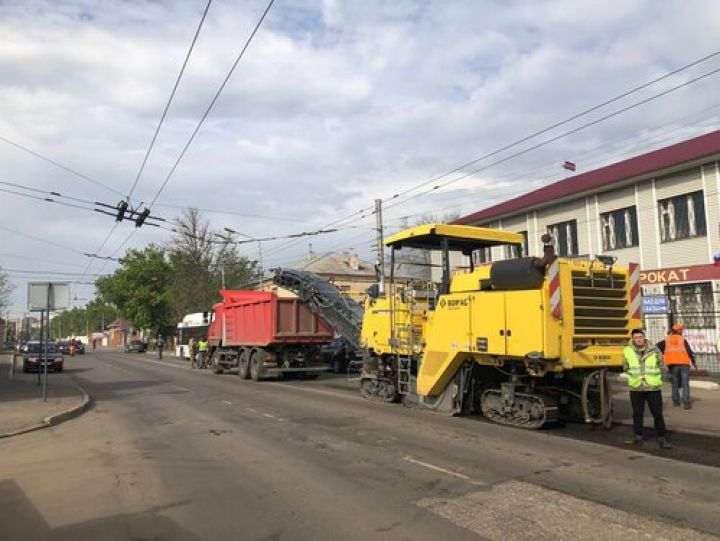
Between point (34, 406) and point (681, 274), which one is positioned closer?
point (34, 406)

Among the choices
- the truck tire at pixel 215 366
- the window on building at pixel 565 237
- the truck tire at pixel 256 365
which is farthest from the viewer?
the window on building at pixel 565 237

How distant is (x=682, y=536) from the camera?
16.7 ft

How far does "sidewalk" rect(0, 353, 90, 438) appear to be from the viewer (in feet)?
38.9

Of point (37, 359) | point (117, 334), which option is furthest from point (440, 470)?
point (117, 334)

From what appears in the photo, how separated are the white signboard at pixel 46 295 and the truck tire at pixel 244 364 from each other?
25.9 ft

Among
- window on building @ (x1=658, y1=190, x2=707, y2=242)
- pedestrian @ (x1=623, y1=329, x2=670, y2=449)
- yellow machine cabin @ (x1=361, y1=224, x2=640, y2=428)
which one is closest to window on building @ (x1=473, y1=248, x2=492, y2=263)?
yellow machine cabin @ (x1=361, y1=224, x2=640, y2=428)

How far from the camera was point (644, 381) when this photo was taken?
353 inches

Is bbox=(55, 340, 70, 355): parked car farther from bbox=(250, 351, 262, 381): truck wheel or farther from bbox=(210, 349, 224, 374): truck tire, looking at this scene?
bbox=(250, 351, 262, 381): truck wheel

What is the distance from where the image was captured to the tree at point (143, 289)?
76.5 m

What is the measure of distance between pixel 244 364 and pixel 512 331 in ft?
48.4

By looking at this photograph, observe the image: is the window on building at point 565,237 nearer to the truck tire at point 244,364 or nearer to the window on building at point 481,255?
the truck tire at point 244,364

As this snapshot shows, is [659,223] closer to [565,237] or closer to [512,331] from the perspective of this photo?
[565,237]

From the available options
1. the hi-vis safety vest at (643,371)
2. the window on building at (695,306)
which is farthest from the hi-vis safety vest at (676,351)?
the window on building at (695,306)

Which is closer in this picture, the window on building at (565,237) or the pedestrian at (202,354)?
the window on building at (565,237)
